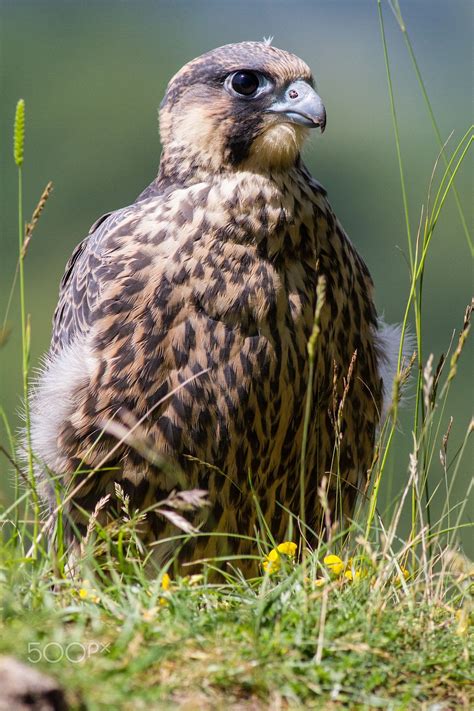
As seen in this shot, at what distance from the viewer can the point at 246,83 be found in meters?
3.97

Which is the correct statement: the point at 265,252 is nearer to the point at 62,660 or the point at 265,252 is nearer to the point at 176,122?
the point at 176,122

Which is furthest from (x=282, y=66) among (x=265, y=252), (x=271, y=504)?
(x=271, y=504)

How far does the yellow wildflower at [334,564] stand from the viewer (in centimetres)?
304

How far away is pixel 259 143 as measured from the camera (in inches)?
152

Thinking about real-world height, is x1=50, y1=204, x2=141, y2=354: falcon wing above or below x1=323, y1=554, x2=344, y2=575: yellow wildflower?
above

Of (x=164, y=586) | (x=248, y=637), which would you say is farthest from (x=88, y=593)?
(x=248, y=637)

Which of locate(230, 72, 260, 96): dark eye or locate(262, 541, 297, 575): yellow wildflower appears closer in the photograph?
locate(262, 541, 297, 575): yellow wildflower

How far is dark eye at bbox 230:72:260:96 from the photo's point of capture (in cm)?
396

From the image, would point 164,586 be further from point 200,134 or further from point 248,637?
point 200,134

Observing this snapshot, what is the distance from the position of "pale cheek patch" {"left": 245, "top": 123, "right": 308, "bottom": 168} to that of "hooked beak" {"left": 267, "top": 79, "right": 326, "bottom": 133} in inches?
1.7

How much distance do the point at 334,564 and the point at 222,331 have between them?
3.17ft

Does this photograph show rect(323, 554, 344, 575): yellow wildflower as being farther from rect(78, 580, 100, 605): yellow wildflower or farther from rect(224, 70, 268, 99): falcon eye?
rect(224, 70, 268, 99): falcon eye

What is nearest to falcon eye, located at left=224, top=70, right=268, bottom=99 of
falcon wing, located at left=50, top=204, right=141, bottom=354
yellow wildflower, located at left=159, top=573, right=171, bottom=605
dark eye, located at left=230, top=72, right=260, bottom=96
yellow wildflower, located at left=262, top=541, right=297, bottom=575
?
dark eye, located at left=230, top=72, right=260, bottom=96

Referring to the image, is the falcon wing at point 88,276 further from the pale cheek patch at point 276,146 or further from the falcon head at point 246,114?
the pale cheek patch at point 276,146
